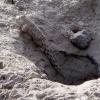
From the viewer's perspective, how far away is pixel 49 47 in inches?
122

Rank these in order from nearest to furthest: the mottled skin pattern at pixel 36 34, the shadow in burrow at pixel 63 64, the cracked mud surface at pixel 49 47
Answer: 1. the cracked mud surface at pixel 49 47
2. the shadow in burrow at pixel 63 64
3. the mottled skin pattern at pixel 36 34

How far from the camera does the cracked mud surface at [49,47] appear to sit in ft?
6.89

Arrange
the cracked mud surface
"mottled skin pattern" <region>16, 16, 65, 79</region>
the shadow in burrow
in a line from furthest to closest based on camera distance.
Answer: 1. "mottled skin pattern" <region>16, 16, 65, 79</region>
2. the shadow in burrow
3. the cracked mud surface

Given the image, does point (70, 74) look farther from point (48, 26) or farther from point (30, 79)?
point (30, 79)

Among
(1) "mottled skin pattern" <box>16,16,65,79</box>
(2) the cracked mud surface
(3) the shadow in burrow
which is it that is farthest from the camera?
(1) "mottled skin pattern" <box>16,16,65,79</box>

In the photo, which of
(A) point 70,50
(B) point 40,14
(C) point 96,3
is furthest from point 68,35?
(C) point 96,3

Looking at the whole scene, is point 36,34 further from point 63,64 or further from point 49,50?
point 63,64

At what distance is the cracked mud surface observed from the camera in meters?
2.10

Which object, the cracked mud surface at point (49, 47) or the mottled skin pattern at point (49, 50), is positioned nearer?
the cracked mud surface at point (49, 47)

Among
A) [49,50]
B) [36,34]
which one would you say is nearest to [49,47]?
[49,50]

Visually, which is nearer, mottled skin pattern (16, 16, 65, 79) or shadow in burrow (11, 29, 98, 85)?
shadow in burrow (11, 29, 98, 85)

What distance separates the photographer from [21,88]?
187 cm

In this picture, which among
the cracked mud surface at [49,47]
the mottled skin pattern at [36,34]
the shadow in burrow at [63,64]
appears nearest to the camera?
the cracked mud surface at [49,47]

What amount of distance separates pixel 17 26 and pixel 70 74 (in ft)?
2.41
